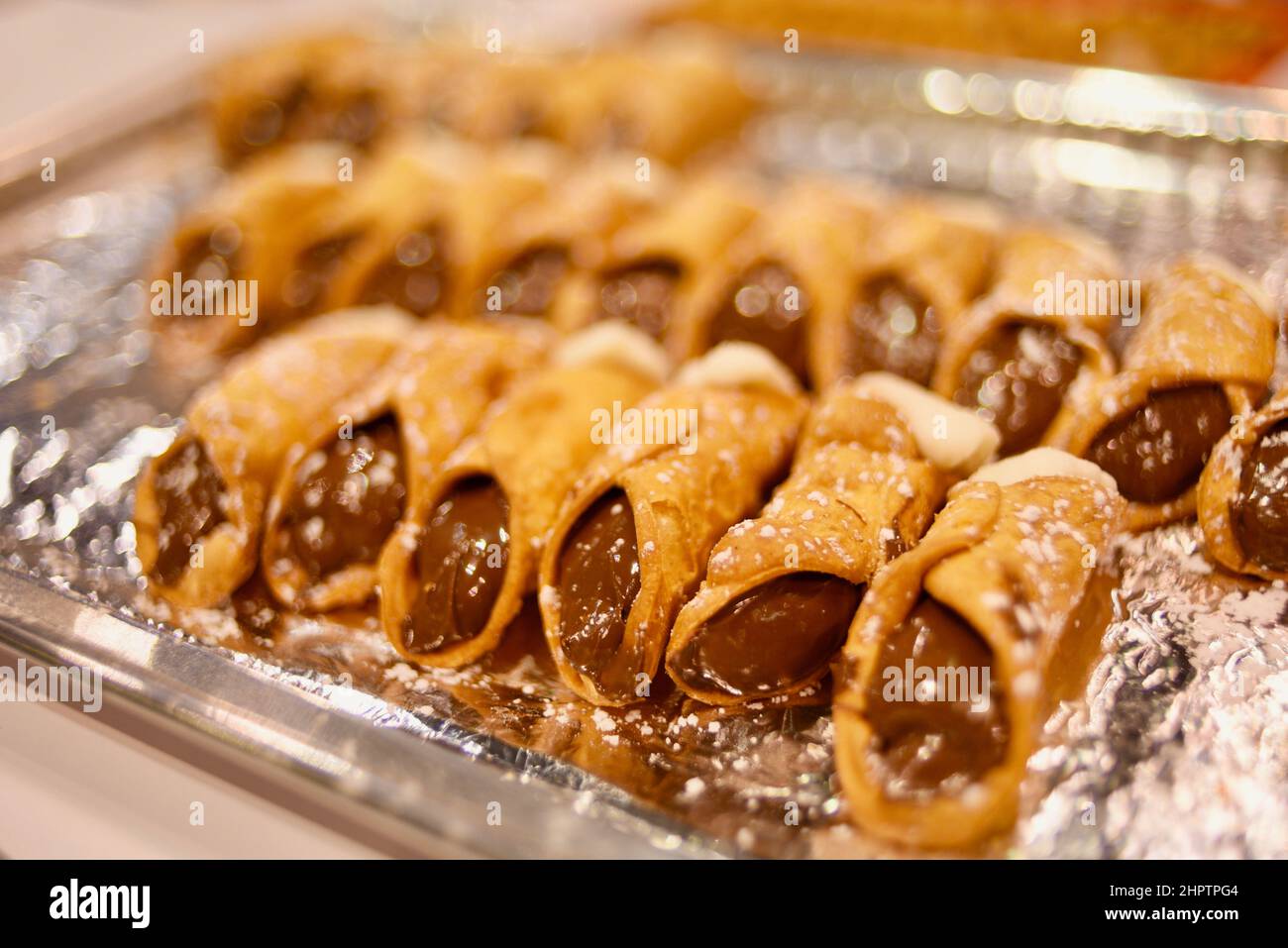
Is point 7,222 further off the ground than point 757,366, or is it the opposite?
point 7,222

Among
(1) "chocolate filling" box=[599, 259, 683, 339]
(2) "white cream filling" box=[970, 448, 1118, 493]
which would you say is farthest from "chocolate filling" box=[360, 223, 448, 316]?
(2) "white cream filling" box=[970, 448, 1118, 493]

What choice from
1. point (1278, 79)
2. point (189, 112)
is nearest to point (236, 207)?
point (189, 112)

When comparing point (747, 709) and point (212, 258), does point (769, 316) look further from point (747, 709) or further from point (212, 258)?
point (212, 258)

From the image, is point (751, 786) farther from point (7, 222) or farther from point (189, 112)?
point (189, 112)

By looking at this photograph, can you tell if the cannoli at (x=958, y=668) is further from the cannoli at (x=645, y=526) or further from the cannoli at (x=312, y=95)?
the cannoli at (x=312, y=95)

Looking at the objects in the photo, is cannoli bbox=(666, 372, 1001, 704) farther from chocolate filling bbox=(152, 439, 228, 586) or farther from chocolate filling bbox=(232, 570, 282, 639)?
chocolate filling bbox=(152, 439, 228, 586)
